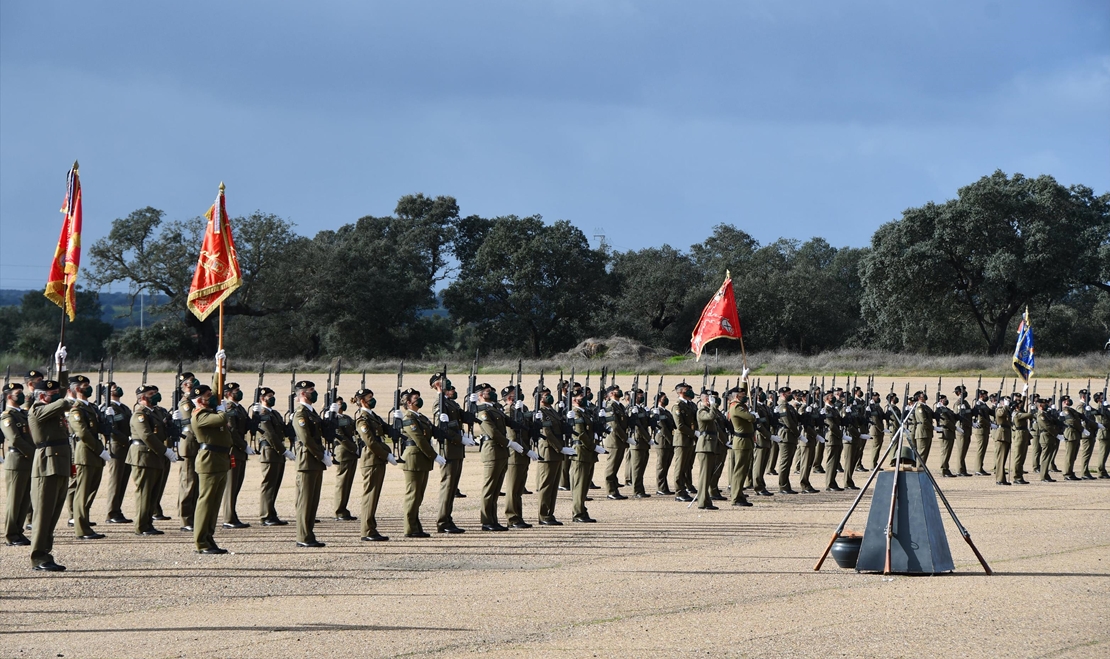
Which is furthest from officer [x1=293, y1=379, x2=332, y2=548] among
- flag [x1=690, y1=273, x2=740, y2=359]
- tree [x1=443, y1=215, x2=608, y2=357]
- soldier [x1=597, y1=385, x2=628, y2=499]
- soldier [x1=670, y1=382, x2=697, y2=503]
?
tree [x1=443, y1=215, x2=608, y2=357]

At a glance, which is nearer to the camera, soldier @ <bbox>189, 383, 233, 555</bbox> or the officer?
soldier @ <bbox>189, 383, 233, 555</bbox>

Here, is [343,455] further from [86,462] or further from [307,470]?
[86,462]

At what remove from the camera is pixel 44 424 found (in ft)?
32.1

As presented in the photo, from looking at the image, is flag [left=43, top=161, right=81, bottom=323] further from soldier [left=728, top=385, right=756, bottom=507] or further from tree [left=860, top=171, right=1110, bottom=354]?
tree [left=860, top=171, right=1110, bottom=354]

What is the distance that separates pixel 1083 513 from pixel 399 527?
8.32 meters

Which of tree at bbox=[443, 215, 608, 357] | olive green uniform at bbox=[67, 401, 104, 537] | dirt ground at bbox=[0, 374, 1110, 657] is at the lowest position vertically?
dirt ground at bbox=[0, 374, 1110, 657]

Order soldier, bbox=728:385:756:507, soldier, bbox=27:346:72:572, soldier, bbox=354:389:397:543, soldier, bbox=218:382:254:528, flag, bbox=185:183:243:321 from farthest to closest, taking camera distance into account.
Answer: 1. soldier, bbox=728:385:756:507
2. flag, bbox=185:183:243:321
3. soldier, bbox=218:382:254:528
4. soldier, bbox=354:389:397:543
5. soldier, bbox=27:346:72:572

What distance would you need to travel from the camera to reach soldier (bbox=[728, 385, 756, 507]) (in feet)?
48.7

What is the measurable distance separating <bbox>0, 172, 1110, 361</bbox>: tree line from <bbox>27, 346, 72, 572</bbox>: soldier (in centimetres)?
3705

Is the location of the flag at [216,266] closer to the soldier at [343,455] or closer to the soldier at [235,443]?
the soldier at [235,443]

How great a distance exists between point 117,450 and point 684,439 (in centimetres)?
712

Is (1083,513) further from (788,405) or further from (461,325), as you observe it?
(461,325)

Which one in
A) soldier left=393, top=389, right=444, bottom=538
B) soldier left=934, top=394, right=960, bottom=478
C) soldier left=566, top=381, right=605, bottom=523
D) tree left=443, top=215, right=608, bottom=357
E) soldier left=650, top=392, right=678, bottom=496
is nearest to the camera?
soldier left=393, top=389, right=444, bottom=538

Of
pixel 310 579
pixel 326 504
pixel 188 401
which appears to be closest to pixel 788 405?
pixel 326 504
